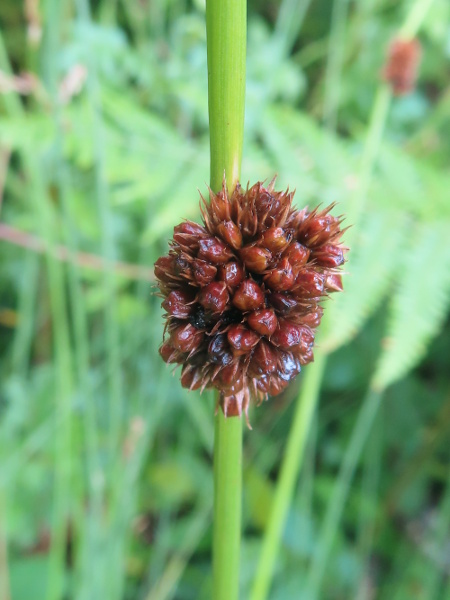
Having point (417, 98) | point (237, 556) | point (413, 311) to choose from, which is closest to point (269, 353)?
point (237, 556)

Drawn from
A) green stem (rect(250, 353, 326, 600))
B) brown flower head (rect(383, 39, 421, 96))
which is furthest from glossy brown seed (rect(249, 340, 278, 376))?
brown flower head (rect(383, 39, 421, 96))

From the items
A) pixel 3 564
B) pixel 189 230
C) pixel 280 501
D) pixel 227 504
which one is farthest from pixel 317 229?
pixel 3 564

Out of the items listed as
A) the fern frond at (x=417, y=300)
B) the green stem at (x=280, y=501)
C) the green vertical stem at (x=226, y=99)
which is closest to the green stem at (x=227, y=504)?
the green vertical stem at (x=226, y=99)

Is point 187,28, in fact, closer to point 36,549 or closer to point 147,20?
point 147,20

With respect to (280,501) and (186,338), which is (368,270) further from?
(186,338)

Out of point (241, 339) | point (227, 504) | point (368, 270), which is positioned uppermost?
point (368, 270)

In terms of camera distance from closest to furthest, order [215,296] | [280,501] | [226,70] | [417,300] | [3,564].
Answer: [226,70] → [215,296] → [280,501] → [3,564] → [417,300]
